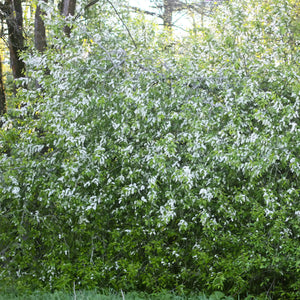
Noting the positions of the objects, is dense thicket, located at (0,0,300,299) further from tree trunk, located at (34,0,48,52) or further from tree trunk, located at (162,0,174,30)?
tree trunk, located at (162,0,174,30)

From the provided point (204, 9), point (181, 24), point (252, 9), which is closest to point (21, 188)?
point (252, 9)

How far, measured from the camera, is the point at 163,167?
575 centimetres

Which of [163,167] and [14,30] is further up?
[14,30]

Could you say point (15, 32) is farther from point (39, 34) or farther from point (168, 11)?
point (168, 11)

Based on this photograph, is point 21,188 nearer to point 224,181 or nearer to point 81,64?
point 81,64

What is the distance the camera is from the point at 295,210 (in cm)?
613

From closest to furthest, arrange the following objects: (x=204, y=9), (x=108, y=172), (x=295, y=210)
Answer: (x=295, y=210), (x=108, y=172), (x=204, y=9)

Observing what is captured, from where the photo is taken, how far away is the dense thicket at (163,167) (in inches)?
235

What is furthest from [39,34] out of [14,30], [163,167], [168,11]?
[168,11]

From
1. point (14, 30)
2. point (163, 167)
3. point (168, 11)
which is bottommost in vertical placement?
point (163, 167)

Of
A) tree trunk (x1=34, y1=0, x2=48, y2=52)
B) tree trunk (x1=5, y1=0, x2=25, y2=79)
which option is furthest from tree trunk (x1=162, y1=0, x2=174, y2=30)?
tree trunk (x1=34, y1=0, x2=48, y2=52)

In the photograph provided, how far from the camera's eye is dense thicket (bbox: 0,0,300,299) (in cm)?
596

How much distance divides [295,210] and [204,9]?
38.7 feet

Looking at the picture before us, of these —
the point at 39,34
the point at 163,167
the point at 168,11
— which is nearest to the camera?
the point at 163,167
